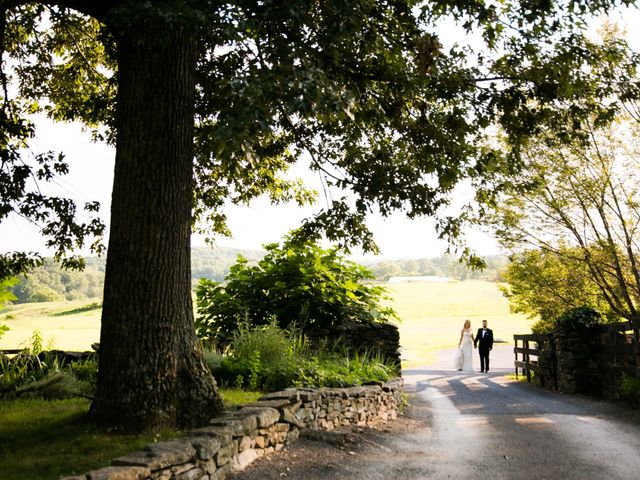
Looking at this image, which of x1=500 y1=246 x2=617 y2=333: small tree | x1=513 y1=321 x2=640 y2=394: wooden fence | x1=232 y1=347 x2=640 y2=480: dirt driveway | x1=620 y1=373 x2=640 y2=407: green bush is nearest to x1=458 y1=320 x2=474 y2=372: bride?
x1=500 y1=246 x2=617 y2=333: small tree

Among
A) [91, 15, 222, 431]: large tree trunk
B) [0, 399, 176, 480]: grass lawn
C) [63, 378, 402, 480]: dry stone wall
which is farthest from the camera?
[91, 15, 222, 431]: large tree trunk

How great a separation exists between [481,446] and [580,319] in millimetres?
6678

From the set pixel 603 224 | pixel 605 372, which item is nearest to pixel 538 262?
pixel 603 224

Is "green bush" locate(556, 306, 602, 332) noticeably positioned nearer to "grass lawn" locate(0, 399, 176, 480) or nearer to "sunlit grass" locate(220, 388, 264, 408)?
"sunlit grass" locate(220, 388, 264, 408)

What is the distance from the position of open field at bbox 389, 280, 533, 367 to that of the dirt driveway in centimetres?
1018

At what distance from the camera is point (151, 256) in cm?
661

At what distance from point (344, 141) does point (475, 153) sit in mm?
2788

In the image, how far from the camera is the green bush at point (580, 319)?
1398 cm

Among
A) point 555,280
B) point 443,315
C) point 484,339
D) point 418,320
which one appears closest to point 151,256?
point 555,280

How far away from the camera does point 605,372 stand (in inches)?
526

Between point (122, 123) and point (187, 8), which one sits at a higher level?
point (187, 8)

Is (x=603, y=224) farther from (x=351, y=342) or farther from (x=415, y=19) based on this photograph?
(x=415, y=19)

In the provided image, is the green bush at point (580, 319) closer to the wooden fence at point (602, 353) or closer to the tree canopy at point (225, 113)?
the wooden fence at point (602, 353)

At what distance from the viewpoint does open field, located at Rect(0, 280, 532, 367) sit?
3522 centimetres
